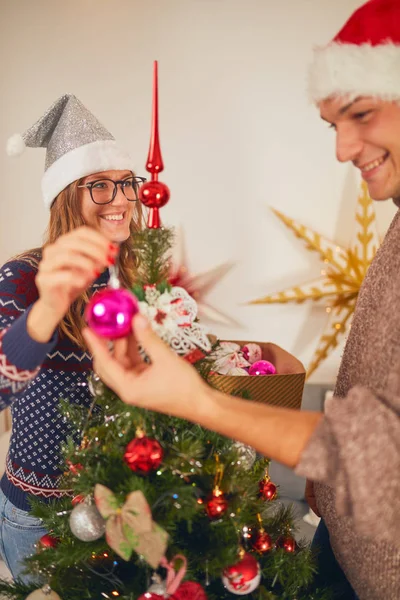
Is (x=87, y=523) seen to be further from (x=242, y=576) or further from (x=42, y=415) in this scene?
(x=42, y=415)

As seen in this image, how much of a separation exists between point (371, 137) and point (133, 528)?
1.98 feet

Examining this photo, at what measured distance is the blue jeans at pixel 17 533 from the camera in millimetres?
1119

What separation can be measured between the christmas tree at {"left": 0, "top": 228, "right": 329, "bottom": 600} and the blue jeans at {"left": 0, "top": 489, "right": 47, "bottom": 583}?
28 cm

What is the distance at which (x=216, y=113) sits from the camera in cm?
218

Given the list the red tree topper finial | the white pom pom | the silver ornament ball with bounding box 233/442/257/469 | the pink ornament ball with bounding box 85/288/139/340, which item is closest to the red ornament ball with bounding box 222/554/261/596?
the silver ornament ball with bounding box 233/442/257/469

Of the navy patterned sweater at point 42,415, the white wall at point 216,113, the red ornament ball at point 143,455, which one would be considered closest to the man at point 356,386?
the red ornament ball at point 143,455

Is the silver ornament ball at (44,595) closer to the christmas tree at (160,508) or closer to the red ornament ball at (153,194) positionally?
the christmas tree at (160,508)

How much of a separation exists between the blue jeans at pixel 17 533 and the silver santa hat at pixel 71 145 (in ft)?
2.39

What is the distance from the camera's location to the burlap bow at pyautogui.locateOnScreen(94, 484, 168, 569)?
679 mm

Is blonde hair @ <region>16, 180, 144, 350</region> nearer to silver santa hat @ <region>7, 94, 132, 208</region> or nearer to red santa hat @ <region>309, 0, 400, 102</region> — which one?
silver santa hat @ <region>7, 94, 132, 208</region>

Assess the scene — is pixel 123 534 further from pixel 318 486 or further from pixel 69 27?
pixel 69 27

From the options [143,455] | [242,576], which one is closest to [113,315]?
[143,455]

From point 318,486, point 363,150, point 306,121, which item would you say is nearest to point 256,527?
point 318,486

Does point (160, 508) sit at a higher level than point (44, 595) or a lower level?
higher
